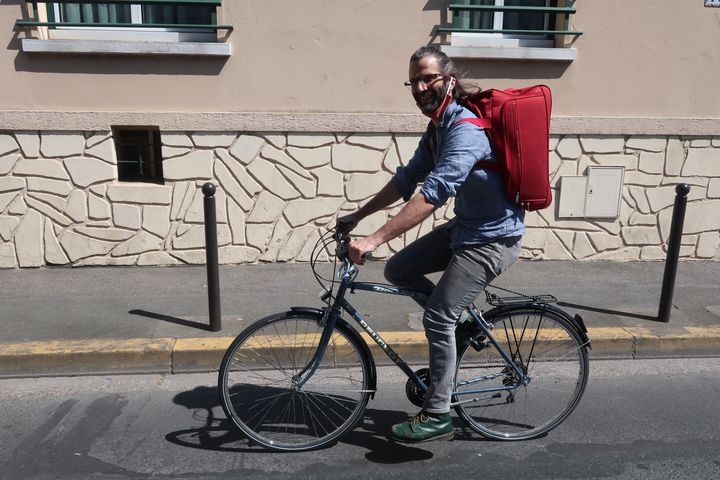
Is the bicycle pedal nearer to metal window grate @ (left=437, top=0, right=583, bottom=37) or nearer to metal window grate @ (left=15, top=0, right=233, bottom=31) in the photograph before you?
metal window grate @ (left=437, top=0, right=583, bottom=37)

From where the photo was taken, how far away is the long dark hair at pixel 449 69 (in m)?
2.97

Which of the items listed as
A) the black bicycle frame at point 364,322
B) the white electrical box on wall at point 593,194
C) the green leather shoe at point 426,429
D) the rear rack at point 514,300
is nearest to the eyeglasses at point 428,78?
the black bicycle frame at point 364,322

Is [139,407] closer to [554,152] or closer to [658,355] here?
[658,355]

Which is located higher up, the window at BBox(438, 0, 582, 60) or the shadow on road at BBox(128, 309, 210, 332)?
the window at BBox(438, 0, 582, 60)

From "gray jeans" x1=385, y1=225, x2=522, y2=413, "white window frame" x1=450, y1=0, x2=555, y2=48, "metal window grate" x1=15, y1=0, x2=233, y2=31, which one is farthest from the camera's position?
"white window frame" x1=450, y1=0, x2=555, y2=48

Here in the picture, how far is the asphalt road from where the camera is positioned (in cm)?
320

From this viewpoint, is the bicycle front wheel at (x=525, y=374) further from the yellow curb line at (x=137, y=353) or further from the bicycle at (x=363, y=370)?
the yellow curb line at (x=137, y=353)

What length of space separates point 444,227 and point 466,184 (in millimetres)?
371

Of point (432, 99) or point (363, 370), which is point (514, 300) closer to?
point (363, 370)

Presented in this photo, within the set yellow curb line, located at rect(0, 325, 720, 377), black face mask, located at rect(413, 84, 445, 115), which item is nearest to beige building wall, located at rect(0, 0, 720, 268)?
yellow curb line, located at rect(0, 325, 720, 377)

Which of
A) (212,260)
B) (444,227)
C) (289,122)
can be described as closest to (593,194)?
(289,122)

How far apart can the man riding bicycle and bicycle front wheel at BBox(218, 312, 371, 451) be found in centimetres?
37

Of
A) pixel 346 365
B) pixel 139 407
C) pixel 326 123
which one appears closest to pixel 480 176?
pixel 346 365

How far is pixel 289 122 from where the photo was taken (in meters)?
6.04
